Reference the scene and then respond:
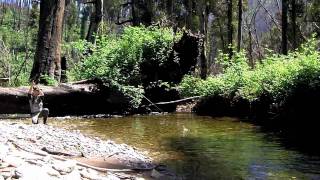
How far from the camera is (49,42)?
22.8 m

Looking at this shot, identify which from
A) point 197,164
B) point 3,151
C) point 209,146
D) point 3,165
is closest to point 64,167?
point 3,165

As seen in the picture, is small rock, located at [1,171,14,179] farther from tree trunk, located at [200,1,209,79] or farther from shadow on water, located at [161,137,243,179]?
tree trunk, located at [200,1,209,79]

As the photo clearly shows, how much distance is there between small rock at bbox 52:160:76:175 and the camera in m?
8.12

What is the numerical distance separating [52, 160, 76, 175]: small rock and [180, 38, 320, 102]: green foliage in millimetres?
10774

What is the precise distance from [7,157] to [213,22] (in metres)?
53.4

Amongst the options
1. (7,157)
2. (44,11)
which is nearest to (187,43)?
(44,11)

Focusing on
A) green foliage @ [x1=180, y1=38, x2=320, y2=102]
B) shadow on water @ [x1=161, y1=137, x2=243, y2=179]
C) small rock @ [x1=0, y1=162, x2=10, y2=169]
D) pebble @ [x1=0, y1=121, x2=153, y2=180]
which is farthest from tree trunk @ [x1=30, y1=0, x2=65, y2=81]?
small rock @ [x1=0, y1=162, x2=10, y2=169]

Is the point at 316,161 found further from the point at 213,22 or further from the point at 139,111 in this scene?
the point at 213,22

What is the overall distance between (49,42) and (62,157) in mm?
13728

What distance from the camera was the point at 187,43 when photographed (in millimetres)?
24672

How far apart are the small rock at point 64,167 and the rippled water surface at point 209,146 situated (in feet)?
8.90

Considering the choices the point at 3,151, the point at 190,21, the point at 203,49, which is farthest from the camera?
the point at 190,21

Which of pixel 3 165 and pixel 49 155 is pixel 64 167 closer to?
pixel 3 165

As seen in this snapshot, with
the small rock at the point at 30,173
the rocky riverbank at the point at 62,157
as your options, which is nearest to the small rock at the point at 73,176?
the rocky riverbank at the point at 62,157
